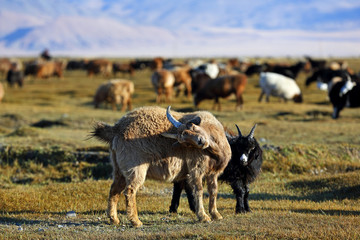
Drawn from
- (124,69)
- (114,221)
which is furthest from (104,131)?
(124,69)

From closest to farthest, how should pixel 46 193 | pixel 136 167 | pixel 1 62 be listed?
pixel 136 167 < pixel 46 193 < pixel 1 62

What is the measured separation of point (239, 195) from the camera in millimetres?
8945

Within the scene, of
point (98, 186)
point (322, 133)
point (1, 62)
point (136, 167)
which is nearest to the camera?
point (136, 167)

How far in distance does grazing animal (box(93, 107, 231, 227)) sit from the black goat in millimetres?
706

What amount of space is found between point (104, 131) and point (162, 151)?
101cm

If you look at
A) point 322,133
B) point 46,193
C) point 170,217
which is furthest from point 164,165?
point 322,133

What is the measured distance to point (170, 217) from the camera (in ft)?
27.9

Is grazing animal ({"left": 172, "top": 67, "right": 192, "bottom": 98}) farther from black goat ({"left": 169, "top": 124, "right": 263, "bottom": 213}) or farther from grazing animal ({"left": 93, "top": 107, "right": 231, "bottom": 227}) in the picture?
grazing animal ({"left": 93, "top": 107, "right": 231, "bottom": 227})

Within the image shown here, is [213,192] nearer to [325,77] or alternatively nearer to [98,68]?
[325,77]

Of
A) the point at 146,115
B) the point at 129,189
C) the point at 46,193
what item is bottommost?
the point at 46,193

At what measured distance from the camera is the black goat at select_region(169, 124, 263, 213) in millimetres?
8695

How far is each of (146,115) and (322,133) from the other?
11487mm

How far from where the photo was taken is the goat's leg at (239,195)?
29.0 ft

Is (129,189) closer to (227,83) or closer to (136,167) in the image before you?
(136,167)
